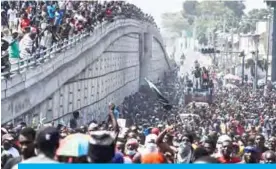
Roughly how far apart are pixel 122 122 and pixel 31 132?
7.06 meters

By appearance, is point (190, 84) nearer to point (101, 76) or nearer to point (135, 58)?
point (101, 76)

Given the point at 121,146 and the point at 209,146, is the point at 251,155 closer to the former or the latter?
the point at 209,146

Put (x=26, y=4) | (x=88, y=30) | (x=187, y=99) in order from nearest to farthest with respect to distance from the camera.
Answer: (x=26, y=4), (x=88, y=30), (x=187, y=99)

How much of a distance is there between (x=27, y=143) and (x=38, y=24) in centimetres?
1610

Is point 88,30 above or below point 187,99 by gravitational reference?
above

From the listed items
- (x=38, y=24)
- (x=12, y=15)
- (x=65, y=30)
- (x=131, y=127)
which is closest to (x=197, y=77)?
(x=65, y=30)

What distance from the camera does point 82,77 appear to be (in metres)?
28.8

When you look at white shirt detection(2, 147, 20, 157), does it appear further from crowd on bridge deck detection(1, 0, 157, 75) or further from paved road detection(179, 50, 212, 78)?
paved road detection(179, 50, 212, 78)

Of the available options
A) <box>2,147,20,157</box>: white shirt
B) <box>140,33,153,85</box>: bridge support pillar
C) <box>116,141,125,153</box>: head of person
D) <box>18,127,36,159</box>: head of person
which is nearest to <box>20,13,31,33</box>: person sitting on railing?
<box>116,141,125,153</box>: head of person

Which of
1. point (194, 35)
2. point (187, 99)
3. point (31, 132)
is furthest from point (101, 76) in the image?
point (194, 35)

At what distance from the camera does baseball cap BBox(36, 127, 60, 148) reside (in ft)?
20.6

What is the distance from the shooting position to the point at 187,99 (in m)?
36.8

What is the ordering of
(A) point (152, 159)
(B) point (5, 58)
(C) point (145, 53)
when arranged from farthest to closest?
(C) point (145, 53) < (B) point (5, 58) < (A) point (152, 159)

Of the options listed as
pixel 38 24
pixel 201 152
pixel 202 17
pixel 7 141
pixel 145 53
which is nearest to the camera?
pixel 201 152
